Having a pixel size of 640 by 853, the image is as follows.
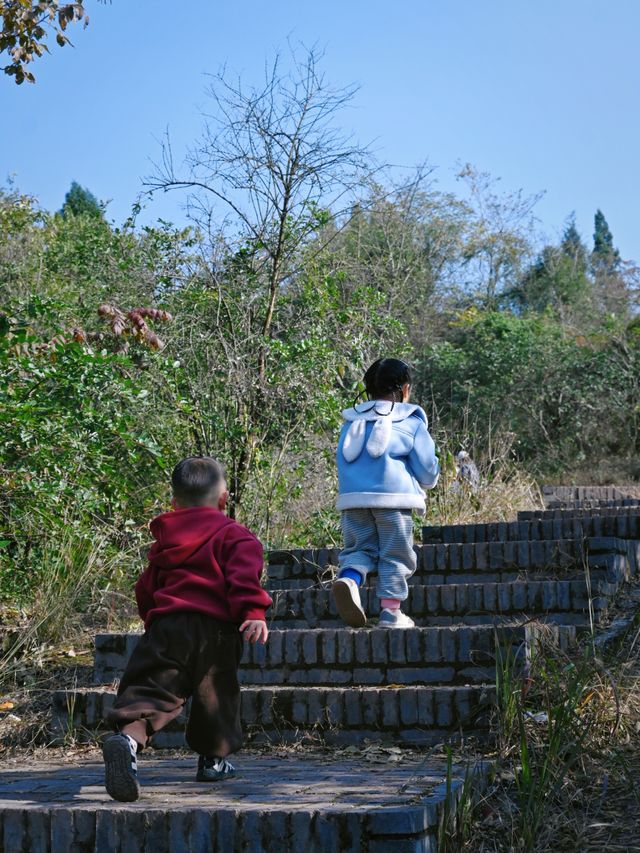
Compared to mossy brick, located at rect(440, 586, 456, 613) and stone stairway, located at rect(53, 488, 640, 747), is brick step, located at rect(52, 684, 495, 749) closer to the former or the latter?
stone stairway, located at rect(53, 488, 640, 747)

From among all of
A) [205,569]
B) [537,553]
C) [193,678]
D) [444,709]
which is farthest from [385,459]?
[193,678]

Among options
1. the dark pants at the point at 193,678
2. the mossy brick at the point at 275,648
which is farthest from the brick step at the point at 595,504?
the dark pants at the point at 193,678

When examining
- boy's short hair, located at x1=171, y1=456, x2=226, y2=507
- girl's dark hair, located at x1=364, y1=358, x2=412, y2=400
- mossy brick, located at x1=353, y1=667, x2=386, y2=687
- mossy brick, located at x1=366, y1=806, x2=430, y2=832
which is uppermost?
girl's dark hair, located at x1=364, y1=358, x2=412, y2=400

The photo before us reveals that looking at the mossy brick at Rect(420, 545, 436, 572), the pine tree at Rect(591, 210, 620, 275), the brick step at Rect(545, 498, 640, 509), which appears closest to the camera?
the mossy brick at Rect(420, 545, 436, 572)

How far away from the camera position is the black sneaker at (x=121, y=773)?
10.8 ft

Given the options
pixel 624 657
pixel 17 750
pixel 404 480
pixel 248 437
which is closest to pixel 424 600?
pixel 404 480

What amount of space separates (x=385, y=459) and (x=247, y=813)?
2.99m

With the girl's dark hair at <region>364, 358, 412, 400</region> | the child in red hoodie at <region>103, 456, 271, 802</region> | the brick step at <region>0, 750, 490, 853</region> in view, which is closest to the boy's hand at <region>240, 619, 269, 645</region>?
the child in red hoodie at <region>103, 456, 271, 802</region>

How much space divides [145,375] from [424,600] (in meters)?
3.27

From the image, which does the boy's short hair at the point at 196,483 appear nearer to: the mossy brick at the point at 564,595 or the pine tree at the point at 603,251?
the mossy brick at the point at 564,595

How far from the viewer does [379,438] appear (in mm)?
5879

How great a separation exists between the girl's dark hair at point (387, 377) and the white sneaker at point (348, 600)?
119 centimetres

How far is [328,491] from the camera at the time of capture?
9.14 m

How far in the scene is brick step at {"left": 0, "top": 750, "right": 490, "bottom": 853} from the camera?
2963mm
